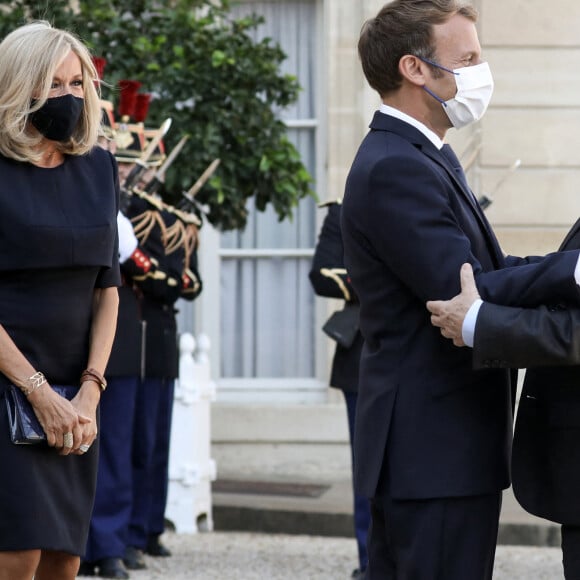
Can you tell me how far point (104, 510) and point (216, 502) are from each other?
1870 millimetres

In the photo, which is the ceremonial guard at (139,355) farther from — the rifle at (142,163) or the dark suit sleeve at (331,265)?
the dark suit sleeve at (331,265)

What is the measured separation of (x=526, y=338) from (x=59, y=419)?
1.21 meters

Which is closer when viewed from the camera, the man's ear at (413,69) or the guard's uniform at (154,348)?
the man's ear at (413,69)

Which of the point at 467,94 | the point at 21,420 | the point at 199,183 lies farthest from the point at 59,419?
the point at 199,183

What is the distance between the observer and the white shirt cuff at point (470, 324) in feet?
10.8

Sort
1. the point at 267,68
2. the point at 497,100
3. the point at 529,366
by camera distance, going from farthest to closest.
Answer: the point at 497,100 < the point at 267,68 < the point at 529,366

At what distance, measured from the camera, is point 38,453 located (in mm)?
3713

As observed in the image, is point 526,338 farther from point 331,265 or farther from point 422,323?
point 331,265

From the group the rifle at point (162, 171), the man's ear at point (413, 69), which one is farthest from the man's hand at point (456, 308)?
the rifle at point (162, 171)

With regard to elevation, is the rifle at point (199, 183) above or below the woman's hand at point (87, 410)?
above

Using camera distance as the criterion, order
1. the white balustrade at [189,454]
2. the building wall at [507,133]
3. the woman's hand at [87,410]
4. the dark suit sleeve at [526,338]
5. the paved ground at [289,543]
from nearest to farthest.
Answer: the dark suit sleeve at [526,338]
the woman's hand at [87,410]
the paved ground at [289,543]
the white balustrade at [189,454]
the building wall at [507,133]

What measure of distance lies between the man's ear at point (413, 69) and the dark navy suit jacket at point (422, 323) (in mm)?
159

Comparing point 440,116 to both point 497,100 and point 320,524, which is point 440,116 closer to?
point 320,524

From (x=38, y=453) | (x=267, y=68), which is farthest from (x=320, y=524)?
(x=38, y=453)
